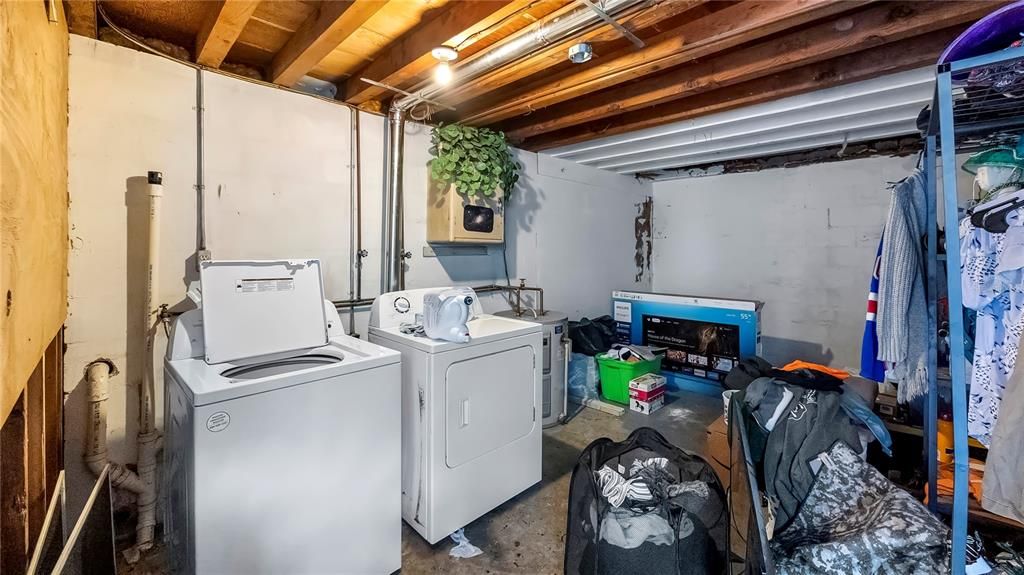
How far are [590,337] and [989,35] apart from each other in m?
3.09

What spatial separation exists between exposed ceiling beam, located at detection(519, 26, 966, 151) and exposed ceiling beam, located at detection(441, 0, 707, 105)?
1.00 m

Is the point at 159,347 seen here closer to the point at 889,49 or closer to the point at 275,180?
the point at 275,180

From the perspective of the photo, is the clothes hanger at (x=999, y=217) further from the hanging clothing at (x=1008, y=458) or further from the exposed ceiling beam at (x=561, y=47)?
the exposed ceiling beam at (x=561, y=47)

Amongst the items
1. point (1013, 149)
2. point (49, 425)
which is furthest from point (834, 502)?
point (49, 425)

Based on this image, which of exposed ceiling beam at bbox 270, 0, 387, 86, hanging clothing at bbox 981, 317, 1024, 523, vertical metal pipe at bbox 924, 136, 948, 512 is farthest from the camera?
exposed ceiling beam at bbox 270, 0, 387, 86

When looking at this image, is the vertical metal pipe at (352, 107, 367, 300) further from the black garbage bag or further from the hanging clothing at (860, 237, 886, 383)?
the hanging clothing at (860, 237, 886, 383)

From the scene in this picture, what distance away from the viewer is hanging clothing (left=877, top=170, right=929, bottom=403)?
63.0 inches

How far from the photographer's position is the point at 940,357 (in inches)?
67.9

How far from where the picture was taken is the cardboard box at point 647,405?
3492 mm

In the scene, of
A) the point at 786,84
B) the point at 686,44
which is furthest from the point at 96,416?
the point at 786,84

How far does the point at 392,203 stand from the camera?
2.77 metres

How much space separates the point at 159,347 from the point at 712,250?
502 cm

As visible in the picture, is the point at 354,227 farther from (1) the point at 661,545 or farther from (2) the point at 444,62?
(1) the point at 661,545

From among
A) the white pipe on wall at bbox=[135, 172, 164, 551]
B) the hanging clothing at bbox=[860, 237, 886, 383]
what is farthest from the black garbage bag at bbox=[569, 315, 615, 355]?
the white pipe on wall at bbox=[135, 172, 164, 551]
